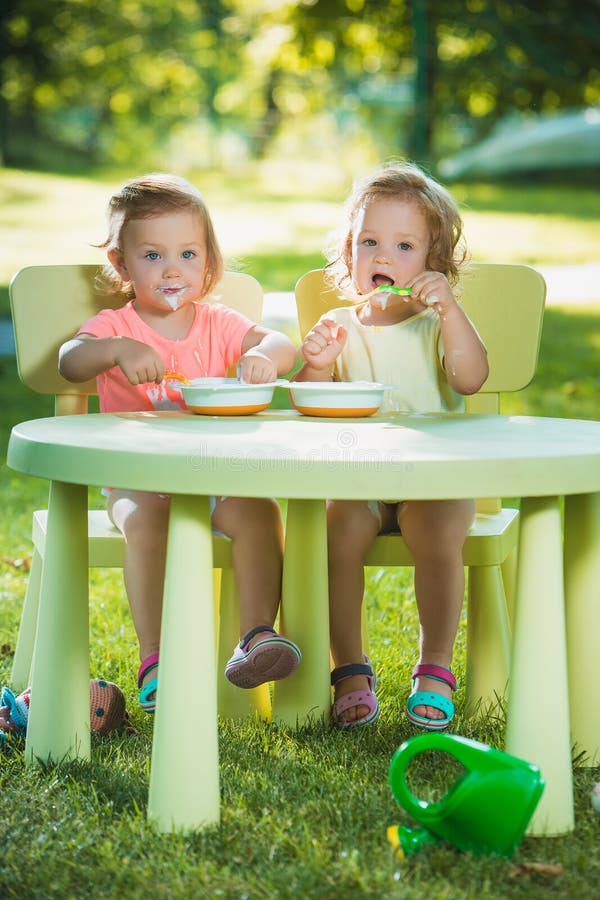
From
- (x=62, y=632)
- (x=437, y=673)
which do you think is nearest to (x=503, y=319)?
(x=437, y=673)

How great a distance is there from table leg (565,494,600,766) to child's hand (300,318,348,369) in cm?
61

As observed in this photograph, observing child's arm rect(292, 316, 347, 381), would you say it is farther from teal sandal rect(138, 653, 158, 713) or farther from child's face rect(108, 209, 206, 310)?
teal sandal rect(138, 653, 158, 713)

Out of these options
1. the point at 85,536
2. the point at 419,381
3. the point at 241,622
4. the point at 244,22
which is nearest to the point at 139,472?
the point at 85,536

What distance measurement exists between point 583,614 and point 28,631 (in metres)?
1.22

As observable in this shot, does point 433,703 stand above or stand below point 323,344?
below

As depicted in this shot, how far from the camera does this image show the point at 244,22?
23062 mm

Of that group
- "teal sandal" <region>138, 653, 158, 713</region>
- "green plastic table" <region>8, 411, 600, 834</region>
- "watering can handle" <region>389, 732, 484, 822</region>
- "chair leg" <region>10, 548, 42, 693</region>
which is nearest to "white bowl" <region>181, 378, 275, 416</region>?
"green plastic table" <region>8, 411, 600, 834</region>

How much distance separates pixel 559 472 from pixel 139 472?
0.62 metres

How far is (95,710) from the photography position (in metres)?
2.40

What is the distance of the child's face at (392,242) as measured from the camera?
101 inches

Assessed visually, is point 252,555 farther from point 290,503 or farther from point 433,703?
point 433,703

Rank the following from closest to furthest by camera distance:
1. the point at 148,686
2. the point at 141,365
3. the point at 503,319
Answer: the point at 148,686 → the point at 141,365 → the point at 503,319

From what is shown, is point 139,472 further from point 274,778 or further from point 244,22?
point 244,22

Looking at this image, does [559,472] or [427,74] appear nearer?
[559,472]
